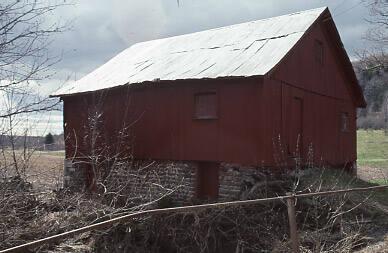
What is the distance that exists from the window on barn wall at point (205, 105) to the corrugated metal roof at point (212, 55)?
717 millimetres

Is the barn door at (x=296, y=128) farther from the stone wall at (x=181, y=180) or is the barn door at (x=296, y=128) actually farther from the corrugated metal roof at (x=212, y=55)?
the corrugated metal roof at (x=212, y=55)

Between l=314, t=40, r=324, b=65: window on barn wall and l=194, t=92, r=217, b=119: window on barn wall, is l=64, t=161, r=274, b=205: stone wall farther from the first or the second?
l=314, t=40, r=324, b=65: window on barn wall

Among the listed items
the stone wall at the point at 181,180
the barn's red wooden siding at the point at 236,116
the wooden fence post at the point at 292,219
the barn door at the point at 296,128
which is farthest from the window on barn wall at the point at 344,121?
the wooden fence post at the point at 292,219

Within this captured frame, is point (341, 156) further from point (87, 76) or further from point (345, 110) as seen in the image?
point (87, 76)

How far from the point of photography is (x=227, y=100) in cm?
1501

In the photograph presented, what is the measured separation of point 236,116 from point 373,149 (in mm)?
34222

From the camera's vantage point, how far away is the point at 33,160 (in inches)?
384

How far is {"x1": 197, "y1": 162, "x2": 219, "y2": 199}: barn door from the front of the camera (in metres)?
15.7

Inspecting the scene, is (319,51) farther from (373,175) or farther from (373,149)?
(373,149)

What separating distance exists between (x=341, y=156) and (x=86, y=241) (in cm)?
1301

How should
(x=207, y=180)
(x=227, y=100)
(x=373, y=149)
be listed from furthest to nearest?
(x=373, y=149) → (x=207, y=180) → (x=227, y=100)

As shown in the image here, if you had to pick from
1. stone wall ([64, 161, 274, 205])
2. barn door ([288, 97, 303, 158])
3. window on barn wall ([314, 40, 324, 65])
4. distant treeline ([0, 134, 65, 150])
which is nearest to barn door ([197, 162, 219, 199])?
stone wall ([64, 161, 274, 205])

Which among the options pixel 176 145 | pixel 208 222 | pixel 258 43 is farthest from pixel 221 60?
pixel 208 222

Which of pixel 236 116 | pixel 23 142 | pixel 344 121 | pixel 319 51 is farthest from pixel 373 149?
pixel 23 142
